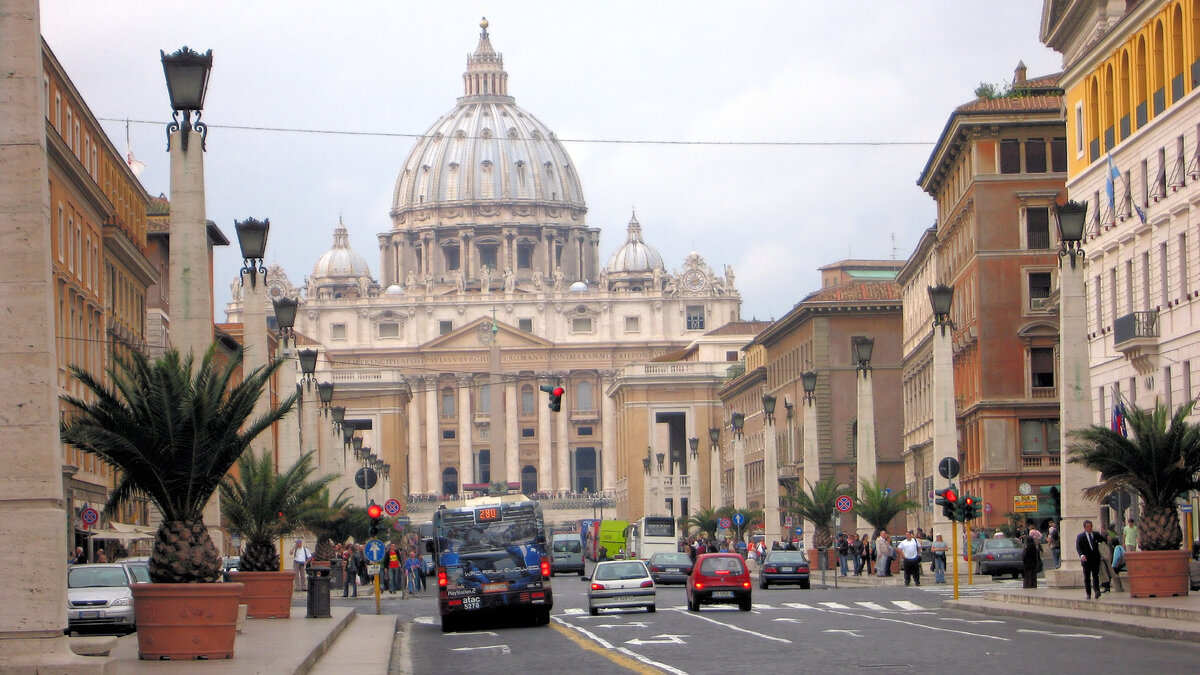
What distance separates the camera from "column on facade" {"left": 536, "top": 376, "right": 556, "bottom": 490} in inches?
7254

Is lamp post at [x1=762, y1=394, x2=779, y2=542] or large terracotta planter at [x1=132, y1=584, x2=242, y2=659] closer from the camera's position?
large terracotta planter at [x1=132, y1=584, x2=242, y2=659]

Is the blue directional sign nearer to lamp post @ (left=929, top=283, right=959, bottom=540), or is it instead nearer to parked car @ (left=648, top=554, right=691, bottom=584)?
lamp post @ (left=929, top=283, right=959, bottom=540)

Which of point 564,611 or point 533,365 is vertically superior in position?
point 533,365

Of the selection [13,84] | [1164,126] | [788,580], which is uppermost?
[1164,126]

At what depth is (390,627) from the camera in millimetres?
33156

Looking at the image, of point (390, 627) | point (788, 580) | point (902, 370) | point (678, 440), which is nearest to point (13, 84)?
point (390, 627)

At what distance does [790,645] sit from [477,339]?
158 m

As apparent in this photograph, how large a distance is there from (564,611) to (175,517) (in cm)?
2065

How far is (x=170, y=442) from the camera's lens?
67.3 ft

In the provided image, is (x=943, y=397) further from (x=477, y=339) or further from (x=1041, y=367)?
(x=477, y=339)

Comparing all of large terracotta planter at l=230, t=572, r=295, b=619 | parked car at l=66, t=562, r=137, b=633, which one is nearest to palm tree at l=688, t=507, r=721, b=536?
large terracotta planter at l=230, t=572, r=295, b=619

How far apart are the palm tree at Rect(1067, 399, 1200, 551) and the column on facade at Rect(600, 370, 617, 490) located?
499ft

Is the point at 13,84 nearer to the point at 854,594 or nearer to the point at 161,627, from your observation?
the point at 161,627

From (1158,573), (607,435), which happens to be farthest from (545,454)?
(1158,573)
